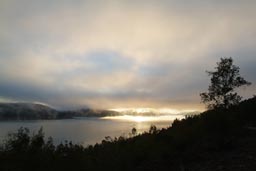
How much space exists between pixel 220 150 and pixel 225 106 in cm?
517

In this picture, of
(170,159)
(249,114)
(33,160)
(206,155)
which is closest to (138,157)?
(170,159)

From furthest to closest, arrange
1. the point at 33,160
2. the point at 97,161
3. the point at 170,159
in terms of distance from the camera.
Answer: the point at 170,159 < the point at 97,161 < the point at 33,160

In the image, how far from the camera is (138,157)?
50.6ft

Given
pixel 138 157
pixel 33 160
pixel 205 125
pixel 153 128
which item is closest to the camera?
pixel 33 160

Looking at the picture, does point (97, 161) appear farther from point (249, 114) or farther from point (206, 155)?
point (249, 114)

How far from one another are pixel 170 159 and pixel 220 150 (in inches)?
89.5

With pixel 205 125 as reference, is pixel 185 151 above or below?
below

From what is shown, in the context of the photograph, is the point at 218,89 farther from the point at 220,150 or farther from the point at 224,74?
the point at 220,150

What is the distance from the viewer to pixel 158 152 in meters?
15.2

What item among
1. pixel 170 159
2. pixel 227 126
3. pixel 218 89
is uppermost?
pixel 218 89

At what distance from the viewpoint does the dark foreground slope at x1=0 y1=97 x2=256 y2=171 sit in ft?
34.9

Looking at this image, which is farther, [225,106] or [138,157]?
[225,106]

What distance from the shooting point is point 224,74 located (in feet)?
66.7

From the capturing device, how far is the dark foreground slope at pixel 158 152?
1064 cm
